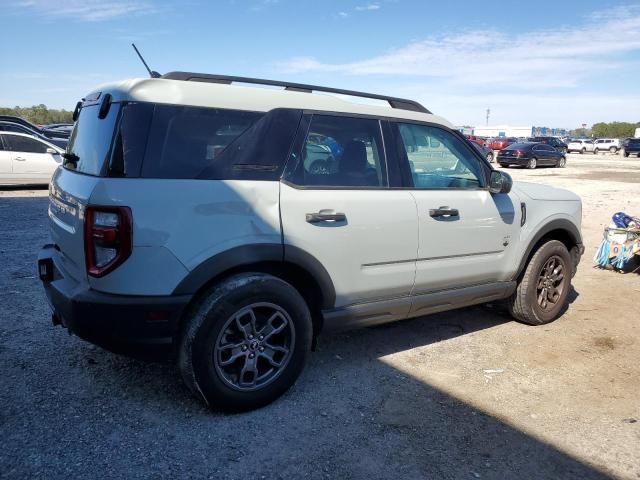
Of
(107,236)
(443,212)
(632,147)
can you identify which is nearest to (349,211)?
(443,212)

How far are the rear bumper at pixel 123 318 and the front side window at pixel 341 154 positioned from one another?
3.55 feet

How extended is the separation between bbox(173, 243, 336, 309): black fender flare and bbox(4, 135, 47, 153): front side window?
12.6m

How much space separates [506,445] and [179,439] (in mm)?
1801

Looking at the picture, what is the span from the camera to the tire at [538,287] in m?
4.61

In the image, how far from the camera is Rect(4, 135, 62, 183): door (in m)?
13.1

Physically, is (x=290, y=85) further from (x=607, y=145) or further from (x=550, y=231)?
(x=607, y=145)

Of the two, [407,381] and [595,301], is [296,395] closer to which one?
[407,381]

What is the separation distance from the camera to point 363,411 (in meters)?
3.23

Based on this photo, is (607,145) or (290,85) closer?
(290,85)

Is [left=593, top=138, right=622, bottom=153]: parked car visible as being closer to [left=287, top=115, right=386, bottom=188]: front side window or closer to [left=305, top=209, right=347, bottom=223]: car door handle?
[left=287, top=115, right=386, bottom=188]: front side window

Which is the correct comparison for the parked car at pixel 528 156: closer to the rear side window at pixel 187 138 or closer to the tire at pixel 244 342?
the tire at pixel 244 342

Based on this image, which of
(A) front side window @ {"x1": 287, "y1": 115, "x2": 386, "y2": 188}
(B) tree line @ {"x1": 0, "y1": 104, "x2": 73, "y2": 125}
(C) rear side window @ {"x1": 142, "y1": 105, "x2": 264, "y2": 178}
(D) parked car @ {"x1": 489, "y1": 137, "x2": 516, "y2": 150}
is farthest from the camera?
(B) tree line @ {"x1": 0, "y1": 104, "x2": 73, "y2": 125}

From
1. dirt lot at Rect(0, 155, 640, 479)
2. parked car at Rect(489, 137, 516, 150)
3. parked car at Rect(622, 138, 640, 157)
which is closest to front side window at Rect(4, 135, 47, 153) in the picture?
dirt lot at Rect(0, 155, 640, 479)

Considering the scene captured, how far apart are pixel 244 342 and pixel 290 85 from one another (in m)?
1.69
